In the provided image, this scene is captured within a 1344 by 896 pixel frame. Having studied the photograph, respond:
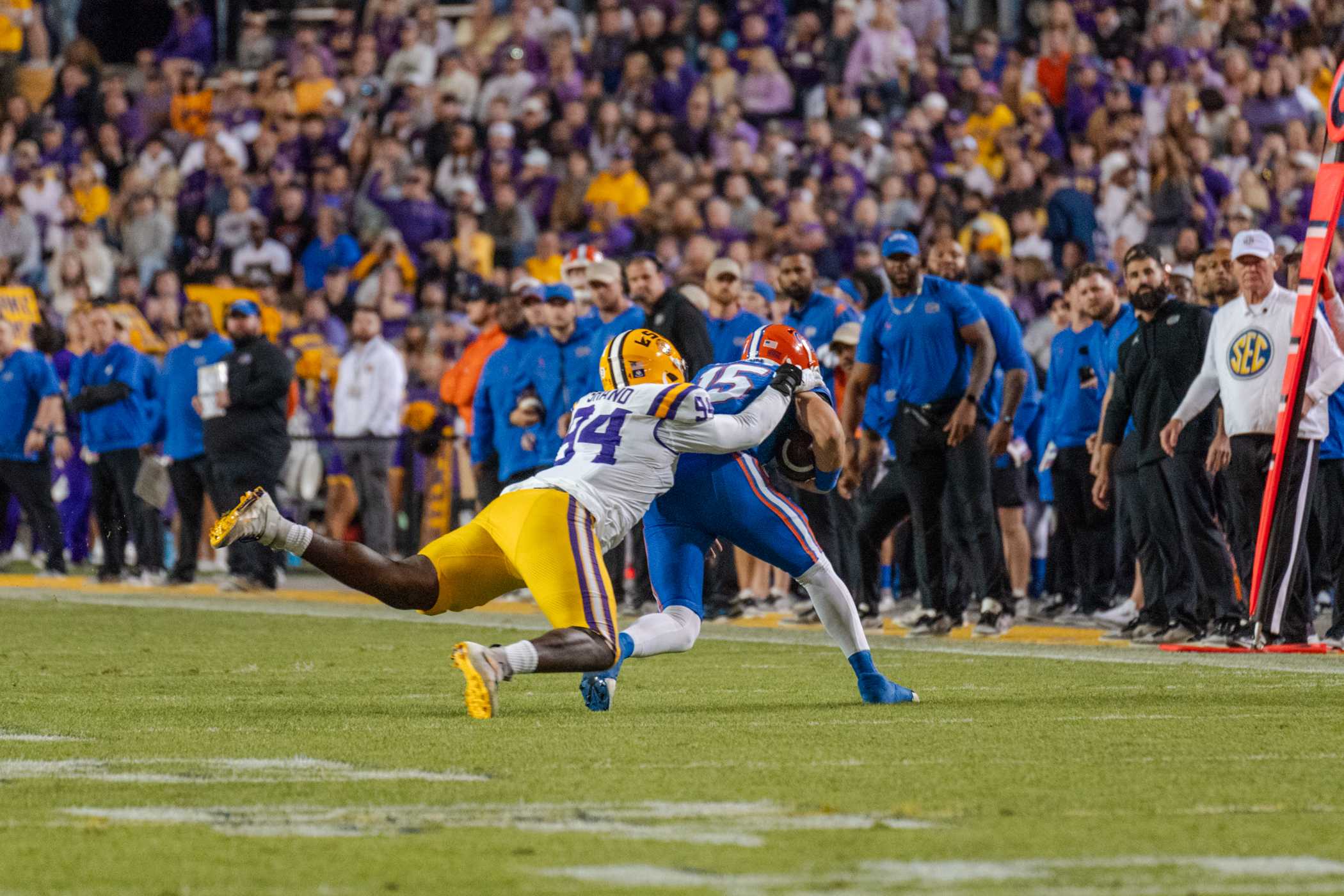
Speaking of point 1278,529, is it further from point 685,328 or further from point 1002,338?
point 685,328

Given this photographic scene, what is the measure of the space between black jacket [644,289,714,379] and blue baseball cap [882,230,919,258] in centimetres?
149

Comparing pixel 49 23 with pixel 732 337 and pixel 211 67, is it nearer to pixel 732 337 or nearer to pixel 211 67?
pixel 211 67

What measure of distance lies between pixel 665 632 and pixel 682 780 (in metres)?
2.25

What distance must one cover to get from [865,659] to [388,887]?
13.6 ft

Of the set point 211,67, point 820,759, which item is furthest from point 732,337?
point 211,67

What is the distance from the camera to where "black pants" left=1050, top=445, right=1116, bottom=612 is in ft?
44.1

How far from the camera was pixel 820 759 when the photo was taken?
620 centimetres

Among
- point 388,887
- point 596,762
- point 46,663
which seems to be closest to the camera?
point 388,887

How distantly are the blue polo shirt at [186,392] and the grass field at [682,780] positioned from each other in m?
6.56

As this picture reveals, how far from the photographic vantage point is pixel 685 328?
12.9 meters

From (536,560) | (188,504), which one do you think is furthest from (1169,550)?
(188,504)

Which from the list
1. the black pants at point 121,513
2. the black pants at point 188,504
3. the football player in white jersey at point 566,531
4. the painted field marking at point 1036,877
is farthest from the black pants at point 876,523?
the painted field marking at point 1036,877

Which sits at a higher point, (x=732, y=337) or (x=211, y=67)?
(x=211, y=67)

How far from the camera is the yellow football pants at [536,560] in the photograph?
7395 mm
